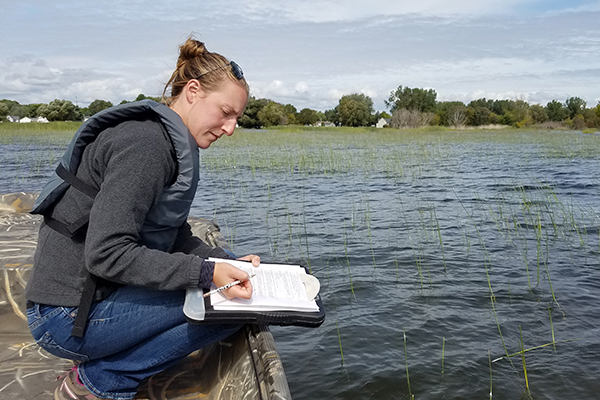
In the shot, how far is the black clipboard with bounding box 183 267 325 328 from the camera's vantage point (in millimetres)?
2082

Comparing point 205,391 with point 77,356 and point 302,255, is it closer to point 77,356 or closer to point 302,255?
point 77,356

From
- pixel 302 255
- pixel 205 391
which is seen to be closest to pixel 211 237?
pixel 205 391

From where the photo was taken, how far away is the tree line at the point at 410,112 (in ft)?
231

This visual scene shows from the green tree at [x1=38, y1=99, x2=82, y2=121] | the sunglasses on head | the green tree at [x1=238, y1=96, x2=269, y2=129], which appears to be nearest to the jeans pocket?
the sunglasses on head

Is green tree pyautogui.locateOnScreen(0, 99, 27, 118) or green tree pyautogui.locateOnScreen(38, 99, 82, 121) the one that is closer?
green tree pyautogui.locateOnScreen(38, 99, 82, 121)

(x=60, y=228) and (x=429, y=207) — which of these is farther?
(x=429, y=207)

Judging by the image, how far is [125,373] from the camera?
2.43 metres

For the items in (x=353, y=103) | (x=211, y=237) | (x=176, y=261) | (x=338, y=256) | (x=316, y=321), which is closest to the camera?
(x=176, y=261)

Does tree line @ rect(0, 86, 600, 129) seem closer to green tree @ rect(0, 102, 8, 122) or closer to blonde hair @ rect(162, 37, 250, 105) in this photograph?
green tree @ rect(0, 102, 8, 122)

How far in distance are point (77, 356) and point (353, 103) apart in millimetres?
89147

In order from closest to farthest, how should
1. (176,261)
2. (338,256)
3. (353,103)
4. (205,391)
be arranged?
(176,261), (205,391), (338,256), (353,103)

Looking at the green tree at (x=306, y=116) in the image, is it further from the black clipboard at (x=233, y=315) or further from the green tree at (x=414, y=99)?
the black clipboard at (x=233, y=315)

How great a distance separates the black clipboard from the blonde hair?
3.11ft

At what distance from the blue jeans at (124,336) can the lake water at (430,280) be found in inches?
57.4
